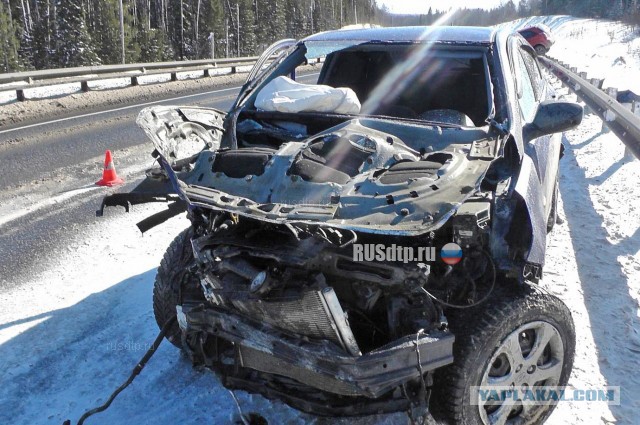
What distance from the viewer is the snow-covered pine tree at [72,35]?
45.0 m

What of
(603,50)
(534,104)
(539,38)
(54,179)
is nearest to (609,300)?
(534,104)

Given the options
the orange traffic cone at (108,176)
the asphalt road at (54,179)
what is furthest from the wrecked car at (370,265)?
the orange traffic cone at (108,176)

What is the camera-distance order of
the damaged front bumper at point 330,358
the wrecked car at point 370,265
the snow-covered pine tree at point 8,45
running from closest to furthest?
the damaged front bumper at point 330,358 < the wrecked car at point 370,265 < the snow-covered pine tree at point 8,45

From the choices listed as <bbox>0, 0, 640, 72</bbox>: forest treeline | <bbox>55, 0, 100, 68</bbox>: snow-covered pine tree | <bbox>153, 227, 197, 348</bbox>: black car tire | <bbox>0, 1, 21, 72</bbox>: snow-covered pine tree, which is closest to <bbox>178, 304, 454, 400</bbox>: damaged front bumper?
<bbox>153, 227, 197, 348</bbox>: black car tire

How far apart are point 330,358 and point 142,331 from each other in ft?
6.40

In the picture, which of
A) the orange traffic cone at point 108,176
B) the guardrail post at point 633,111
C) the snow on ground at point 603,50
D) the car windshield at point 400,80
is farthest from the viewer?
the snow on ground at point 603,50

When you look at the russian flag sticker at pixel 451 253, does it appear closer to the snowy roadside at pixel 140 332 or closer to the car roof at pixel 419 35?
the snowy roadside at pixel 140 332

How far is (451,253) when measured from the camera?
8.44 feet

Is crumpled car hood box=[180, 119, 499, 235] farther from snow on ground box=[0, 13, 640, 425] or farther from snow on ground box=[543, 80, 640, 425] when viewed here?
snow on ground box=[543, 80, 640, 425]

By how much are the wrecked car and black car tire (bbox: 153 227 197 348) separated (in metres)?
0.01

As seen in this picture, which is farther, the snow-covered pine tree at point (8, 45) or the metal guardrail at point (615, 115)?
the snow-covered pine tree at point (8, 45)

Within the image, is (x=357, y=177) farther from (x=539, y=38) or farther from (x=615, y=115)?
(x=539, y=38)

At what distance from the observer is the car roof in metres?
3.87

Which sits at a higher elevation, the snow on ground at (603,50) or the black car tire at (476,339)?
the snow on ground at (603,50)
